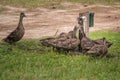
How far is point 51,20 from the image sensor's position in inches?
900

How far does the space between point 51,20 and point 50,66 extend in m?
12.2

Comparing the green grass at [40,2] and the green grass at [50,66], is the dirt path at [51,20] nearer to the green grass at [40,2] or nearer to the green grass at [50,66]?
the green grass at [40,2]

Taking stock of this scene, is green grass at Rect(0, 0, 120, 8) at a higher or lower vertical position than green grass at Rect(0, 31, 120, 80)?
lower

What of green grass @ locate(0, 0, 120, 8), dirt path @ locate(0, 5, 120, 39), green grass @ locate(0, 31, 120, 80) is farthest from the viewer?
green grass @ locate(0, 0, 120, 8)

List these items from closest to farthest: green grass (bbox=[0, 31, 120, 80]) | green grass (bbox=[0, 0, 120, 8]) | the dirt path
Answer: green grass (bbox=[0, 31, 120, 80]) → the dirt path → green grass (bbox=[0, 0, 120, 8])

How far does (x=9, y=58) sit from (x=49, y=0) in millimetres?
20692

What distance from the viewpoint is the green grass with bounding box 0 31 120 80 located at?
979 centimetres

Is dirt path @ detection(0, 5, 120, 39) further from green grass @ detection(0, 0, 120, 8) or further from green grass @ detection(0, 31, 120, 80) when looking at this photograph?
green grass @ detection(0, 31, 120, 80)

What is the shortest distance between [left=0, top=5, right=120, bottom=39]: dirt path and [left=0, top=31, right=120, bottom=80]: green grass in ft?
17.3

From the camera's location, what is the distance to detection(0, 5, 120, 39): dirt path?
19.5m

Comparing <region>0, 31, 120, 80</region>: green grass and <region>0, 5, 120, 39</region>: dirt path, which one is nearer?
<region>0, 31, 120, 80</region>: green grass

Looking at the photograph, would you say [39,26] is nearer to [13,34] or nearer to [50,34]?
[50,34]

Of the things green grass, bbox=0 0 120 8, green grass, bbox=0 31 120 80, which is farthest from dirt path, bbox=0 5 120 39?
green grass, bbox=0 31 120 80

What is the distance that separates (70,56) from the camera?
1181 centimetres
